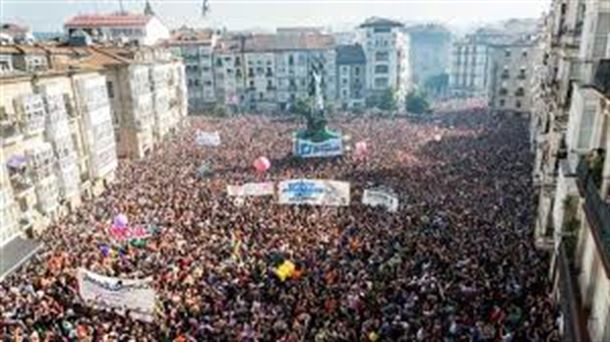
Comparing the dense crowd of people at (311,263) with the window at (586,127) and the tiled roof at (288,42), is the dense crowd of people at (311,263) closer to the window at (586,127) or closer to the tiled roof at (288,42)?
the window at (586,127)

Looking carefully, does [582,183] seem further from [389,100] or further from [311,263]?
[389,100]

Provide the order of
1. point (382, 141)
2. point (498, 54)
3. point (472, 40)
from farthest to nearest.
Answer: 1. point (472, 40)
2. point (498, 54)
3. point (382, 141)

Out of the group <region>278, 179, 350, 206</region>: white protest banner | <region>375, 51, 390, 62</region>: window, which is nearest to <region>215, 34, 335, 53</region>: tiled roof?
<region>375, 51, 390, 62</region>: window


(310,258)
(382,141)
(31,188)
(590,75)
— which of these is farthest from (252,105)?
(590,75)

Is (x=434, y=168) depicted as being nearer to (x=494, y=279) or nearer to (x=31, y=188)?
(x=494, y=279)

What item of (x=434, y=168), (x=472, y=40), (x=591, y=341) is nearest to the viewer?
(x=591, y=341)
